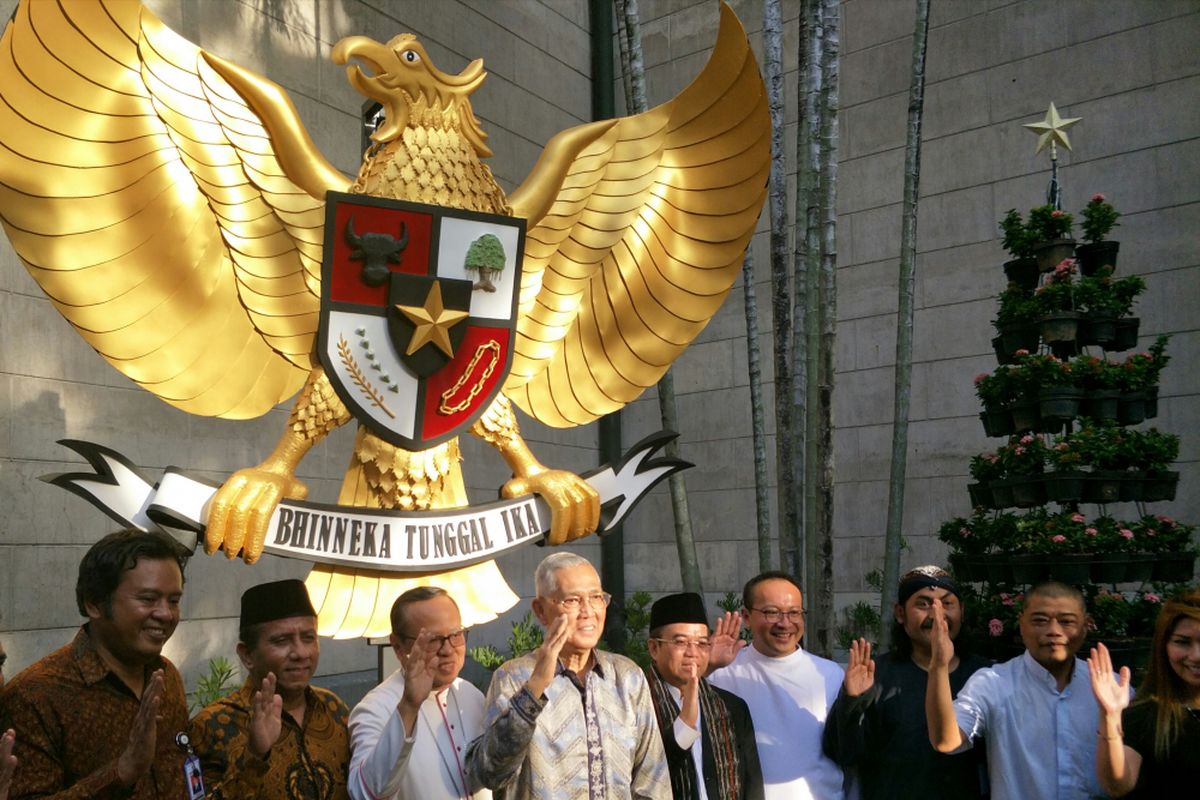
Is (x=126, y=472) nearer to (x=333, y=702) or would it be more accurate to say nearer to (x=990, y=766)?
(x=333, y=702)

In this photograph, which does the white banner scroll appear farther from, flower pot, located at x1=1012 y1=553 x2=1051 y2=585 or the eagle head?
flower pot, located at x1=1012 y1=553 x2=1051 y2=585

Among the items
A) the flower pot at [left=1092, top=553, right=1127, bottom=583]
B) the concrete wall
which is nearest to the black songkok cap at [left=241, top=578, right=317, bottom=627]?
the flower pot at [left=1092, top=553, right=1127, bottom=583]

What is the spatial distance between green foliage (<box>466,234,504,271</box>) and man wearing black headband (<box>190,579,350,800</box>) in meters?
1.40

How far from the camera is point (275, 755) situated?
2.14 m

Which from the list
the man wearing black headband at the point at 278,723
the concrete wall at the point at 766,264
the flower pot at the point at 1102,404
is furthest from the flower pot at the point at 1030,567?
the concrete wall at the point at 766,264

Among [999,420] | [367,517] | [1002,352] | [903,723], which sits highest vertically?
[1002,352]

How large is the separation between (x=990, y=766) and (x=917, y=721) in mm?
203

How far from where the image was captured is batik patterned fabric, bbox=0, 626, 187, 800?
1.87m

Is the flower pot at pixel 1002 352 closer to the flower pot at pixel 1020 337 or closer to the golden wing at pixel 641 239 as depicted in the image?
the flower pot at pixel 1020 337

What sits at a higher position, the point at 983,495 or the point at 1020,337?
the point at 1020,337

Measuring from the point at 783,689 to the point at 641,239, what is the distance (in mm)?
1657

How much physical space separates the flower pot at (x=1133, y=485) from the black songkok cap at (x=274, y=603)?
336 centimetres

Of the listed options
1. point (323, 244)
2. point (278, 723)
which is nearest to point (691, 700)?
point (278, 723)

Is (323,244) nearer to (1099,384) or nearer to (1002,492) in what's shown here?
(1002,492)
